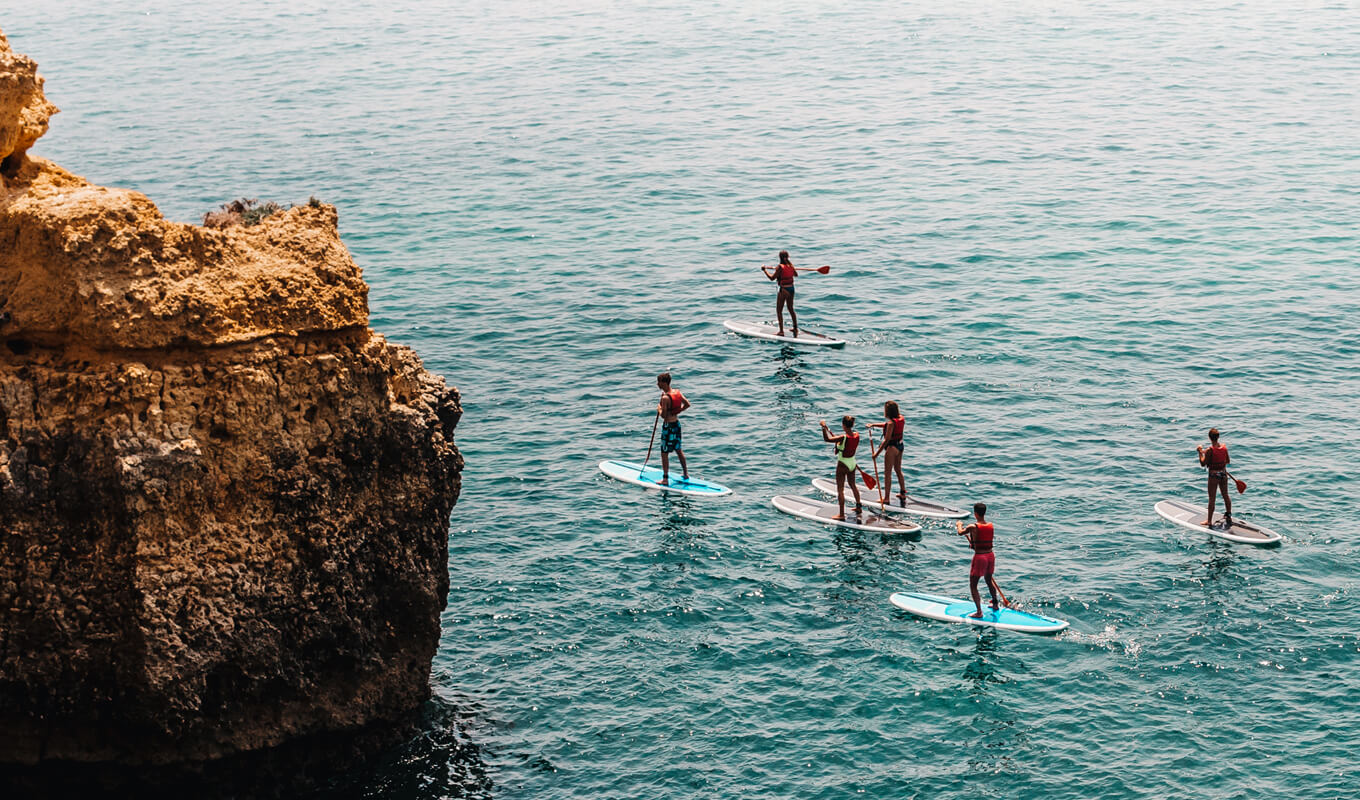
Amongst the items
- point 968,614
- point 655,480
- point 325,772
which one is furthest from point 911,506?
point 325,772

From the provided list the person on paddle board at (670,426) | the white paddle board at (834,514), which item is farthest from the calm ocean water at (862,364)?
the person on paddle board at (670,426)

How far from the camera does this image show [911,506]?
113 ft

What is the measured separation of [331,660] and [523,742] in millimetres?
4001

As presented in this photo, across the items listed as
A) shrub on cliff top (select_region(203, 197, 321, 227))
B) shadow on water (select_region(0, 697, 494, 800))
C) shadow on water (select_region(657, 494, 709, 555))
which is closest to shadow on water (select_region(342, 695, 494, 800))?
shadow on water (select_region(0, 697, 494, 800))

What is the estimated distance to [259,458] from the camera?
72.3ft

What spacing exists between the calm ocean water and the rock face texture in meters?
4.03

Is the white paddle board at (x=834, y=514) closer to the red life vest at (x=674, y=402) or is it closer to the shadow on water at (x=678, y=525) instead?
the shadow on water at (x=678, y=525)

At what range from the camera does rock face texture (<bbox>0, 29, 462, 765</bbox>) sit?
20891 millimetres

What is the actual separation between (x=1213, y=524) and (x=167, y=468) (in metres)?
23.0

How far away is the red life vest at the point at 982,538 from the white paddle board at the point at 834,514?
3731mm

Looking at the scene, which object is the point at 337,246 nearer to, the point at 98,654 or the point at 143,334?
the point at 143,334

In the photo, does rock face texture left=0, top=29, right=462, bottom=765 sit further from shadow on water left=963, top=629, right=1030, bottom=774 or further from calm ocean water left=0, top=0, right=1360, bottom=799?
shadow on water left=963, top=629, right=1030, bottom=774

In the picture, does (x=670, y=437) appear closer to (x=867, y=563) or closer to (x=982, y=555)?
(x=867, y=563)

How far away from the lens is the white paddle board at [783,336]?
45.9 meters
